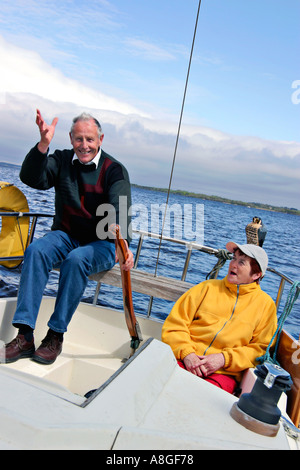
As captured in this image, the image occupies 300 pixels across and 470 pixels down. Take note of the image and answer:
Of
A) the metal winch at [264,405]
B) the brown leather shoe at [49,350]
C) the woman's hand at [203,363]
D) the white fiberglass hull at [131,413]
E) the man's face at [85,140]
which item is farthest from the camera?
the man's face at [85,140]

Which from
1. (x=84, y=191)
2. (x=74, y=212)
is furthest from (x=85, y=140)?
(x=74, y=212)

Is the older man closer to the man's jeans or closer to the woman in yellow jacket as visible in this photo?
the man's jeans

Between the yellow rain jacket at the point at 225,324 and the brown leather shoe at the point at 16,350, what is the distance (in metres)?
0.90

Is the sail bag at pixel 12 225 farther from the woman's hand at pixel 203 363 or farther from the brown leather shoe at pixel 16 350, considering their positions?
the woman's hand at pixel 203 363

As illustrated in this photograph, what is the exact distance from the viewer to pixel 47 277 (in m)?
3.01

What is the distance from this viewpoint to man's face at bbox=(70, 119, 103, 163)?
3316mm

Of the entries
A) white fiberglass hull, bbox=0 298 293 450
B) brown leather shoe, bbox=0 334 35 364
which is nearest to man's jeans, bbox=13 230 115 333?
brown leather shoe, bbox=0 334 35 364

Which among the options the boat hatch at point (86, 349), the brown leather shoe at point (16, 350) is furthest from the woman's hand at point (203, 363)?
the brown leather shoe at point (16, 350)

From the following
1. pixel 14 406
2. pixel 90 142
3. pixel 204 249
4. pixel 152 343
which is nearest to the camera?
pixel 14 406

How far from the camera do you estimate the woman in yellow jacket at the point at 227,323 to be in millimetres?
→ 2604
